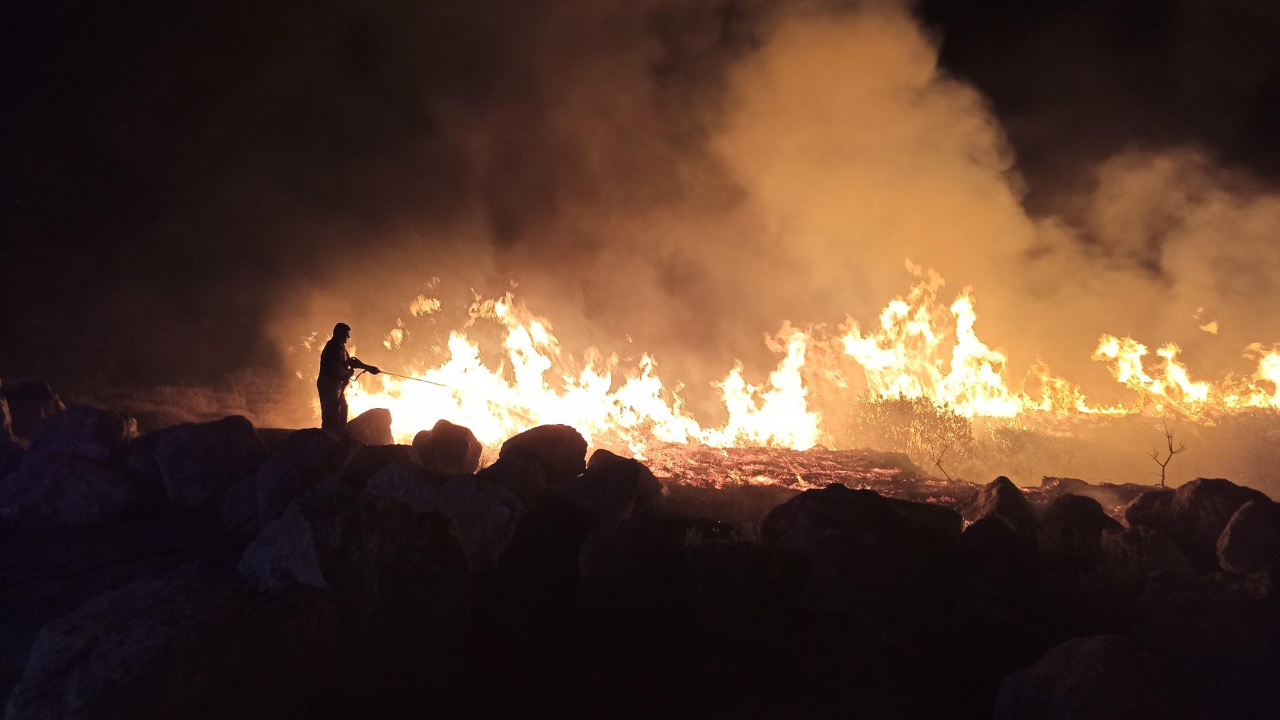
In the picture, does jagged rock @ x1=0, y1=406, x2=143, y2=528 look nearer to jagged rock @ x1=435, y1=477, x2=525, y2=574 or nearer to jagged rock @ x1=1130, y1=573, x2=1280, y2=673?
jagged rock @ x1=435, y1=477, x2=525, y2=574

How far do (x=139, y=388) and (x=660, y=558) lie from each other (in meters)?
21.3

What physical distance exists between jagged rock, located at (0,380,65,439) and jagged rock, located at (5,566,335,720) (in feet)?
35.0

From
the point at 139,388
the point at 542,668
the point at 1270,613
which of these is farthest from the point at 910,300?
the point at 139,388

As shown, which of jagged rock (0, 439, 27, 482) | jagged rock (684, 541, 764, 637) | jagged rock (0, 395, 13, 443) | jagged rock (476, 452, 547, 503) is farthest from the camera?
jagged rock (0, 395, 13, 443)

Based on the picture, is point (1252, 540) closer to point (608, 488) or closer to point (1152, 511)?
point (1152, 511)

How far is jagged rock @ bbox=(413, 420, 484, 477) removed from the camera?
10.2 meters

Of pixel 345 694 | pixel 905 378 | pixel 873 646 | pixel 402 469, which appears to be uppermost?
pixel 905 378

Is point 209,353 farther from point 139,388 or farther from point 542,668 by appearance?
point 542,668

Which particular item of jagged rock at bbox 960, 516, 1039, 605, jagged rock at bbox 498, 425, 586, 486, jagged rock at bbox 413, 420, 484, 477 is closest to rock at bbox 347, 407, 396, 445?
jagged rock at bbox 413, 420, 484, 477

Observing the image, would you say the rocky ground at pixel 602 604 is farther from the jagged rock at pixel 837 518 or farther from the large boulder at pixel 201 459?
the large boulder at pixel 201 459

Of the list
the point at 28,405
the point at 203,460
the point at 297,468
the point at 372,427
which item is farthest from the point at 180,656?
the point at 28,405

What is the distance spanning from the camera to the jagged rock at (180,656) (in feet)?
12.0

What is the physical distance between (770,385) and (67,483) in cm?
2252

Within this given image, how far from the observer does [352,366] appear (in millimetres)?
12516
